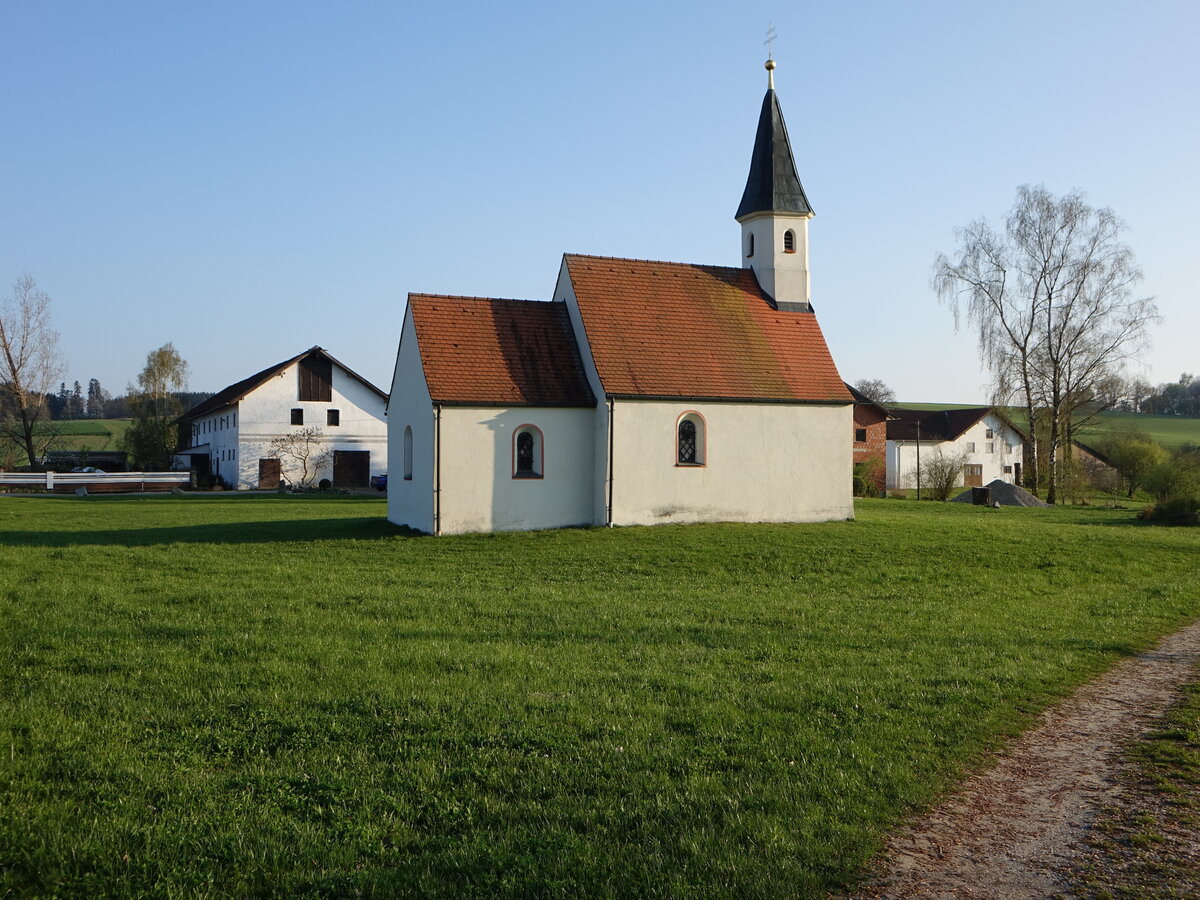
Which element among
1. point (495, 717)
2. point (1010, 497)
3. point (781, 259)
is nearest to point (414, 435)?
point (781, 259)

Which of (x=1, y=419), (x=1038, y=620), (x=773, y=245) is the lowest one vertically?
(x=1038, y=620)

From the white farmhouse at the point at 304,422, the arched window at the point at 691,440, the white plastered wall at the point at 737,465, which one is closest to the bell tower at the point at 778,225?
the white plastered wall at the point at 737,465

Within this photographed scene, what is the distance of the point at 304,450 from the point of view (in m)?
56.7

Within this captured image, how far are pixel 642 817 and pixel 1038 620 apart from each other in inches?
400

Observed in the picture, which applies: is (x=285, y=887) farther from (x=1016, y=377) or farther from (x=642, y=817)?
(x=1016, y=377)

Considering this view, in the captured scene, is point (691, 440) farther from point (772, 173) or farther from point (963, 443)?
point (963, 443)

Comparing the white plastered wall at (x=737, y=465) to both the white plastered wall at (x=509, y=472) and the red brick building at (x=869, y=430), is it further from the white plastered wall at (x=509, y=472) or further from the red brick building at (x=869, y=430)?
the red brick building at (x=869, y=430)

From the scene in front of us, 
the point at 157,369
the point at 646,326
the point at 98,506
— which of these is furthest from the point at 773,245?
the point at 157,369

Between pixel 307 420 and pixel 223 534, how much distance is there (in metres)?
33.7

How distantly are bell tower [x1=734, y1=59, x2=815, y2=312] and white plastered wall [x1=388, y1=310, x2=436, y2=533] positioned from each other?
1172cm

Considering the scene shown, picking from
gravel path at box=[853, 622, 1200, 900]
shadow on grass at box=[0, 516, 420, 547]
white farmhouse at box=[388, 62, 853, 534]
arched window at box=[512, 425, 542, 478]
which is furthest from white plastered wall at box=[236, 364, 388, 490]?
gravel path at box=[853, 622, 1200, 900]

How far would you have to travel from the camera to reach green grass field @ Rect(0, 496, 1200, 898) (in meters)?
5.09

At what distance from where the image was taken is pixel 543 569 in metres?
18.9

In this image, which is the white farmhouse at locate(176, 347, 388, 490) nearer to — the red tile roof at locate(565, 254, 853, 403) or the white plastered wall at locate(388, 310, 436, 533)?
the white plastered wall at locate(388, 310, 436, 533)
